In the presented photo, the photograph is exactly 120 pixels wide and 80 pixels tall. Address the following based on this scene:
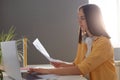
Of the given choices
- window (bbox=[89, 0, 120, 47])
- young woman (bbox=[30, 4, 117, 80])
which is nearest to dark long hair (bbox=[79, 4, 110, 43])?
young woman (bbox=[30, 4, 117, 80])

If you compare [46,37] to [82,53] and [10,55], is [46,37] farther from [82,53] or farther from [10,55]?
[10,55]

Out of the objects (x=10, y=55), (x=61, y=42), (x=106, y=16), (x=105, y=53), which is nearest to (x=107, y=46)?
(x=105, y=53)

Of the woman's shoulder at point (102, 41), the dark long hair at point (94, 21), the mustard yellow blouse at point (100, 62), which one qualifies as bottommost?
the mustard yellow blouse at point (100, 62)

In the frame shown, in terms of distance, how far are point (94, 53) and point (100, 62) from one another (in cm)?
7

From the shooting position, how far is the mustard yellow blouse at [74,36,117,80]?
→ 1608 millimetres

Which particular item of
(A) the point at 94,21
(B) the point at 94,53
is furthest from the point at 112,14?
(B) the point at 94,53

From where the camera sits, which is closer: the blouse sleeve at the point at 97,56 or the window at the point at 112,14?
the blouse sleeve at the point at 97,56

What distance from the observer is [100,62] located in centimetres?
163

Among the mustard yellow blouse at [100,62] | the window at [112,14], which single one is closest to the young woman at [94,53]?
the mustard yellow blouse at [100,62]

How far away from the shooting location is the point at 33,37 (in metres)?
3.10

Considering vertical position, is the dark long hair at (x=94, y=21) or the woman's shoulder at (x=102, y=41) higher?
the dark long hair at (x=94, y=21)

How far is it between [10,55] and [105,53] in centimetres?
63

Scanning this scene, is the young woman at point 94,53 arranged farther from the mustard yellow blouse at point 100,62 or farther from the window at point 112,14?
the window at point 112,14

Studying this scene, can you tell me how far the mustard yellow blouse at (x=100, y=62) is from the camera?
1608 mm
